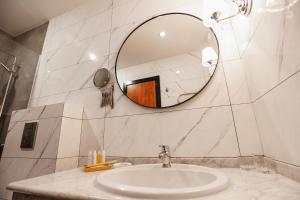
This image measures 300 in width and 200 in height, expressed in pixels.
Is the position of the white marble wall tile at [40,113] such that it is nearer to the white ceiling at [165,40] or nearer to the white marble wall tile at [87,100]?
the white marble wall tile at [87,100]

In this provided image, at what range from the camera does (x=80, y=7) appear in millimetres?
1695

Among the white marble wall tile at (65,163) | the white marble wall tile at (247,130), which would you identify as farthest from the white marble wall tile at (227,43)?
the white marble wall tile at (65,163)

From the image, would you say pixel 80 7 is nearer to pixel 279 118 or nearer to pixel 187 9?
pixel 187 9

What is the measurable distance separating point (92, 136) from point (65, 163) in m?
0.24

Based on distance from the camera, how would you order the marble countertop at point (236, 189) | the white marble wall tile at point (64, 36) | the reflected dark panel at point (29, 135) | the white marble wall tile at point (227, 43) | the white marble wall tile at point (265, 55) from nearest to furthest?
1. the marble countertop at point (236, 189)
2. the white marble wall tile at point (265, 55)
3. the white marble wall tile at point (227, 43)
4. the reflected dark panel at point (29, 135)
5. the white marble wall tile at point (64, 36)

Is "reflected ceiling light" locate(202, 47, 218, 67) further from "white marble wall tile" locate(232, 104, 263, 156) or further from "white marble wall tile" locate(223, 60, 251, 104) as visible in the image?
"white marble wall tile" locate(232, 104, 263, 156)

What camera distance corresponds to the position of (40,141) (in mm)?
1145

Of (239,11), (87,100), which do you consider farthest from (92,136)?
(239,11)

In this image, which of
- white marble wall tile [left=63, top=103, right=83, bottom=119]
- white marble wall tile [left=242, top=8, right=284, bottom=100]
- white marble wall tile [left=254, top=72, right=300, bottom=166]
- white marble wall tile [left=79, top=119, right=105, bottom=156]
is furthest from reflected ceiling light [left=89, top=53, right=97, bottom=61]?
white marble wall tile [left=254, top=72, right=300, bottom=166]

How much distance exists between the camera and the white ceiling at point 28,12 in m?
1.70

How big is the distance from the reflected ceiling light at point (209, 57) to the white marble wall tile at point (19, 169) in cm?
116

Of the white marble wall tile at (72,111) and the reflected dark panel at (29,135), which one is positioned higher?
the white marble wall tile at (72,111)

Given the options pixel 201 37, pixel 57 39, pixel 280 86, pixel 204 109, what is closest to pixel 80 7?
pixel 57 39

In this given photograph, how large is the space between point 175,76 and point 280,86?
55cm
